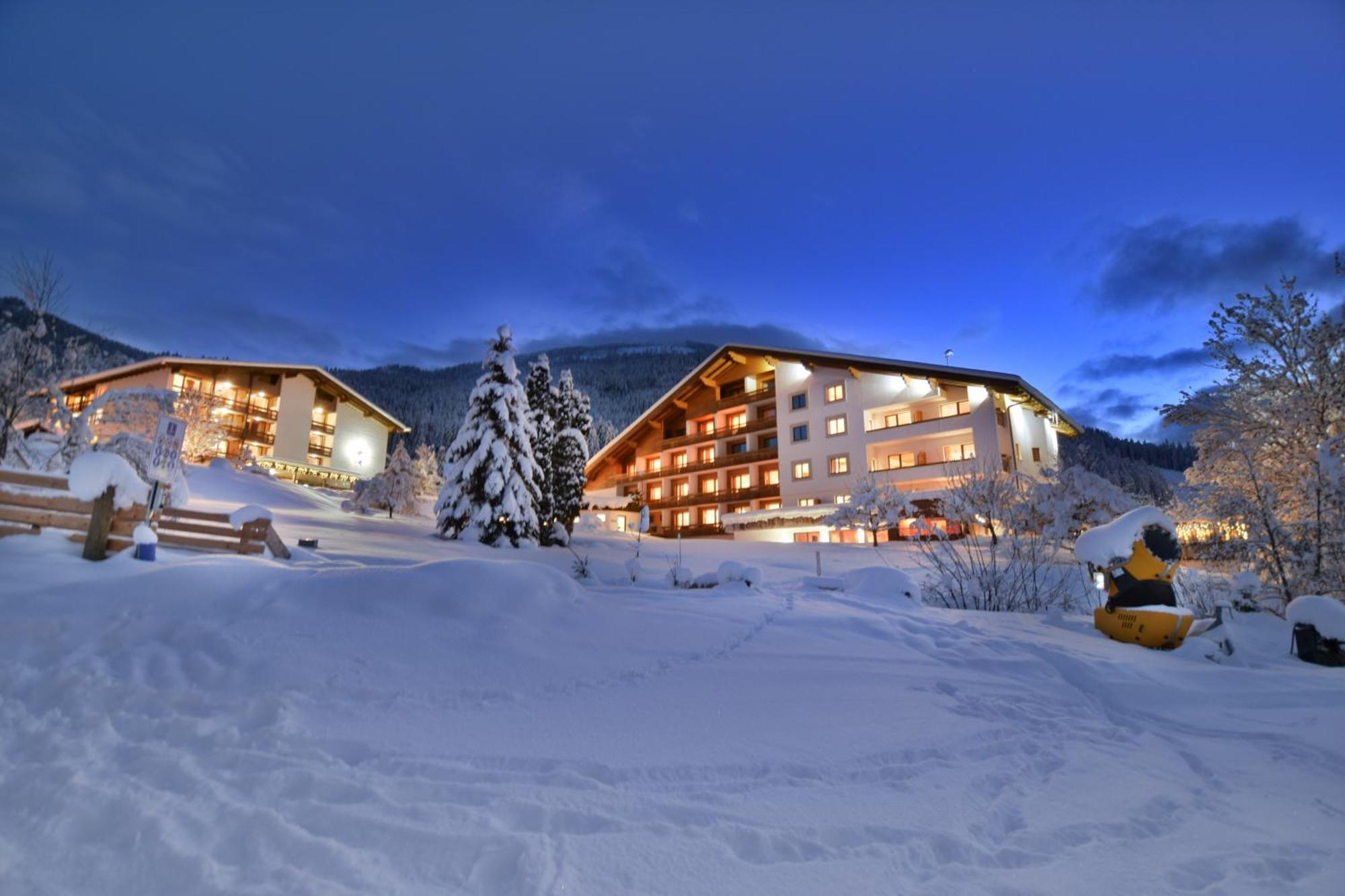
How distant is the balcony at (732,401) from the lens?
41094mm

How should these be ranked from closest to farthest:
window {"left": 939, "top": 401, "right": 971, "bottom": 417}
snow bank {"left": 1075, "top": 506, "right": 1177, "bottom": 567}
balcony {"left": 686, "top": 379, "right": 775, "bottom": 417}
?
snow bank {"left": 1075, "top": 506, "right": 1177, "bottom": 567} → window {"left": 939, "top": 401, "right": 971, "bottom": 417} → balcony {"left": 686, "top": 379, "right": 775, "bottom": 417}

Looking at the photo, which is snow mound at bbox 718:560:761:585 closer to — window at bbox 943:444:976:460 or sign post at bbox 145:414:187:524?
sign post at bbox 145:414:187:524

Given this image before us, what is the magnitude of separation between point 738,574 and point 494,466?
46.7 ft

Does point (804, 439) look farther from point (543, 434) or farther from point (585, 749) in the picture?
point (585, 749)

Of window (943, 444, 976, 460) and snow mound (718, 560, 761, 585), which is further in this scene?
window (943, 444, 976, 460)

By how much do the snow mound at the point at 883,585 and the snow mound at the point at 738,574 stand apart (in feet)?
5.88

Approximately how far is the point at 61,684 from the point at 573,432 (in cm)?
2720

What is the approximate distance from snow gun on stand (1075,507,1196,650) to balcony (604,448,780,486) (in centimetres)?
2978

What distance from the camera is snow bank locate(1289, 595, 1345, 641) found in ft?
24.3

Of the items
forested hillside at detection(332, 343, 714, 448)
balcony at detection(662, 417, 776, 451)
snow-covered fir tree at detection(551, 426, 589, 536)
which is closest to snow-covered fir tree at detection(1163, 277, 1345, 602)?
snow-covered fir tree at detection(551, 426, 589, 536)

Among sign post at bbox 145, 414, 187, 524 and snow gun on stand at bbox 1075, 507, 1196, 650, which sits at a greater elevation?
sign post at bbox 145, 414, 187, 524

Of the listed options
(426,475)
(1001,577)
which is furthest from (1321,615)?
(426,475)

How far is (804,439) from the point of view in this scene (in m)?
37.5

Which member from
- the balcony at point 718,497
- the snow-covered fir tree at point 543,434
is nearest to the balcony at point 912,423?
the balcony at point 718,497
